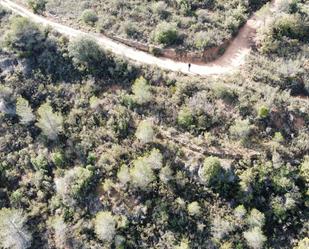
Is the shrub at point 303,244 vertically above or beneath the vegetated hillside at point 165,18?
beneath

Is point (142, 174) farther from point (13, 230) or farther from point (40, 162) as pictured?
point (13, 230)

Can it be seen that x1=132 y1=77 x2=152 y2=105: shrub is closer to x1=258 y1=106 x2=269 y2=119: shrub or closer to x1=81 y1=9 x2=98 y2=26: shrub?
x1=258 y1=106 x2=269 y2=119: shrub

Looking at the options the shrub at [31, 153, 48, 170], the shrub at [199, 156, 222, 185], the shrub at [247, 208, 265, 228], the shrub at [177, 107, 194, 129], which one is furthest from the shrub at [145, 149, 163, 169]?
the shrub at [31, 153, 48, 170]

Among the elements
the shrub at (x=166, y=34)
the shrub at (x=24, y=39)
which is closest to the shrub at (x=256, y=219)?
the shrub at (x=166, y=34)

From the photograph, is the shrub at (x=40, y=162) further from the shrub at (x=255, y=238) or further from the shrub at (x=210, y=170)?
the shrub at (x=255, y=238)

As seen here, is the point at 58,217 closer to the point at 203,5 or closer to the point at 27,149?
the point at 27,149

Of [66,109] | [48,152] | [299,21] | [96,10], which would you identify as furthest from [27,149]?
[299,21]
